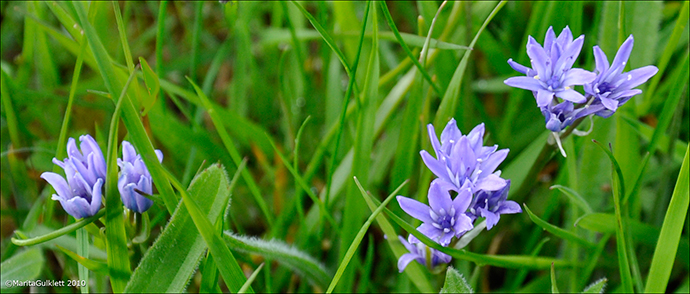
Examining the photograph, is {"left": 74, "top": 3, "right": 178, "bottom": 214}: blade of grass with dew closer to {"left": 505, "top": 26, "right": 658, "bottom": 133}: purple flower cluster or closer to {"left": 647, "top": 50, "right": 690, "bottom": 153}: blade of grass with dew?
{"left": 505, "top": 26, "right": 658, "bottom": 133}: purple flower cluster

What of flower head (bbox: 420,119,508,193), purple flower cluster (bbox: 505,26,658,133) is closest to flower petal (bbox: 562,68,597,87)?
purple flower cluster (bbox: 505,26,658,133)

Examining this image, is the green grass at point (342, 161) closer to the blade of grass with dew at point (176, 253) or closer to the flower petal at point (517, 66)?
the blade of grass with dew at point (176, 253)

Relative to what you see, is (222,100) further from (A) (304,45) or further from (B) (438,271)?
(B) (438,271)

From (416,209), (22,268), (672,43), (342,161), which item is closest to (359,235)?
(416,209)

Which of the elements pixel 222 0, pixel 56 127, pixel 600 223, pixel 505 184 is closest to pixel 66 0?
pixel 222 0

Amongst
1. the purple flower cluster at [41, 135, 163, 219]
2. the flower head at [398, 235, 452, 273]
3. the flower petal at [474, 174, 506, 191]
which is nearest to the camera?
the flower petal at [474, 174, 506, 191]

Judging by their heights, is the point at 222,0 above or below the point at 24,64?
above

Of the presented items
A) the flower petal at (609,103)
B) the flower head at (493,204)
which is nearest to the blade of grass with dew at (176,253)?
the flower head at (493,204)
